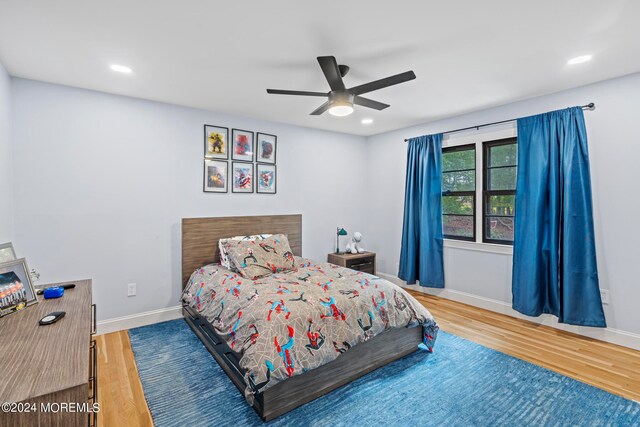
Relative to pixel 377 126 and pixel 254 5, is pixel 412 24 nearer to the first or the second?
pixel 254 5

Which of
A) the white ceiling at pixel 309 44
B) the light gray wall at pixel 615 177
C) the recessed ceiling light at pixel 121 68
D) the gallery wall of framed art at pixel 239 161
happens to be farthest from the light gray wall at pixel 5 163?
the light gray wall at pixel 615 177

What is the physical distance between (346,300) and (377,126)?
10.0 feet

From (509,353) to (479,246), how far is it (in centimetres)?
146

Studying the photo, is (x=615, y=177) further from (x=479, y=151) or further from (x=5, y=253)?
(x=5, y=253)

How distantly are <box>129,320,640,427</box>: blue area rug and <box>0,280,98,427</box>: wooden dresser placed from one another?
2.61 feet

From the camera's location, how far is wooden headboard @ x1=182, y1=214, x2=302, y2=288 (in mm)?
3570

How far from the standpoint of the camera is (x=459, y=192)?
421 centimetres

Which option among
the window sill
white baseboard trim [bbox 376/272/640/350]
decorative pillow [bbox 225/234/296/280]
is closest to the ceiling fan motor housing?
decorative pillow [bbox 225/234/296/280]

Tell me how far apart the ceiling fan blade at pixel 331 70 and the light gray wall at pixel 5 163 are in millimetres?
2525

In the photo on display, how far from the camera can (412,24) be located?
6.55 ft

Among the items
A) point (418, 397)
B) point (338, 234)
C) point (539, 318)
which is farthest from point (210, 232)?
point (539, 318)

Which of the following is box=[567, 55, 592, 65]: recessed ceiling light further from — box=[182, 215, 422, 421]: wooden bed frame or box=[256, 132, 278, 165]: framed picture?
box=[256, 132, 278, 165]: framed picture

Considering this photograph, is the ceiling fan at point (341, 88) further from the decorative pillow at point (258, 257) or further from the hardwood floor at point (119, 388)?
the hardwood floor at point (119, 388)

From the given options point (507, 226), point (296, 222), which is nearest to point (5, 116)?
point (296, 222)
